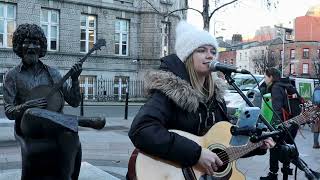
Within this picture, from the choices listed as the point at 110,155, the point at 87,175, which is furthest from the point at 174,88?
the point at 110,155

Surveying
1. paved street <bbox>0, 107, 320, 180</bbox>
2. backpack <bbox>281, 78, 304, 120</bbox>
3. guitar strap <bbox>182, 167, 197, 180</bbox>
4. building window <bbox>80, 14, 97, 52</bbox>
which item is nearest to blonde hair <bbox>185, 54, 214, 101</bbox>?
guitar strap <bbox>182, 167, 197, 180</bbox>

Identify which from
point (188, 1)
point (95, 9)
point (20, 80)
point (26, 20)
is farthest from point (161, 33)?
point (20, 80)

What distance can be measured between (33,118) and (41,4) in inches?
923

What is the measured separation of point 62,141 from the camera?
359cm

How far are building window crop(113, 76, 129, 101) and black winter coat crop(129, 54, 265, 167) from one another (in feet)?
83.5

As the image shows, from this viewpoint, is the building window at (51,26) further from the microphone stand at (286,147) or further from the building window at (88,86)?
the microphone stand at (286,147)

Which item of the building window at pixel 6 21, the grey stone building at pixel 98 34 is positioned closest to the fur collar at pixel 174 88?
the grey stone building at pixel 98 34

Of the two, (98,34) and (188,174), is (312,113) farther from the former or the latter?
(98,34)

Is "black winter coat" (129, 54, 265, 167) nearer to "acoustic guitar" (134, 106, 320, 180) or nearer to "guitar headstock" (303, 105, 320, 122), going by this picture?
"acoustic guitar" (134, 106, 320, 180)

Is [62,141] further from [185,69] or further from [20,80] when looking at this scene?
[185,69]

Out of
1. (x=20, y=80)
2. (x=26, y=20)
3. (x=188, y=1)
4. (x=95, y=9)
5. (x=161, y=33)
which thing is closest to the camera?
(x=20, y=80)

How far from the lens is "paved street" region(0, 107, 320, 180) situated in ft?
25.1

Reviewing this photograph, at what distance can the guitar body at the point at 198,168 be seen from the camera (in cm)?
279

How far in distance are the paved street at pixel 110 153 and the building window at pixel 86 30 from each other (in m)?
15.1
